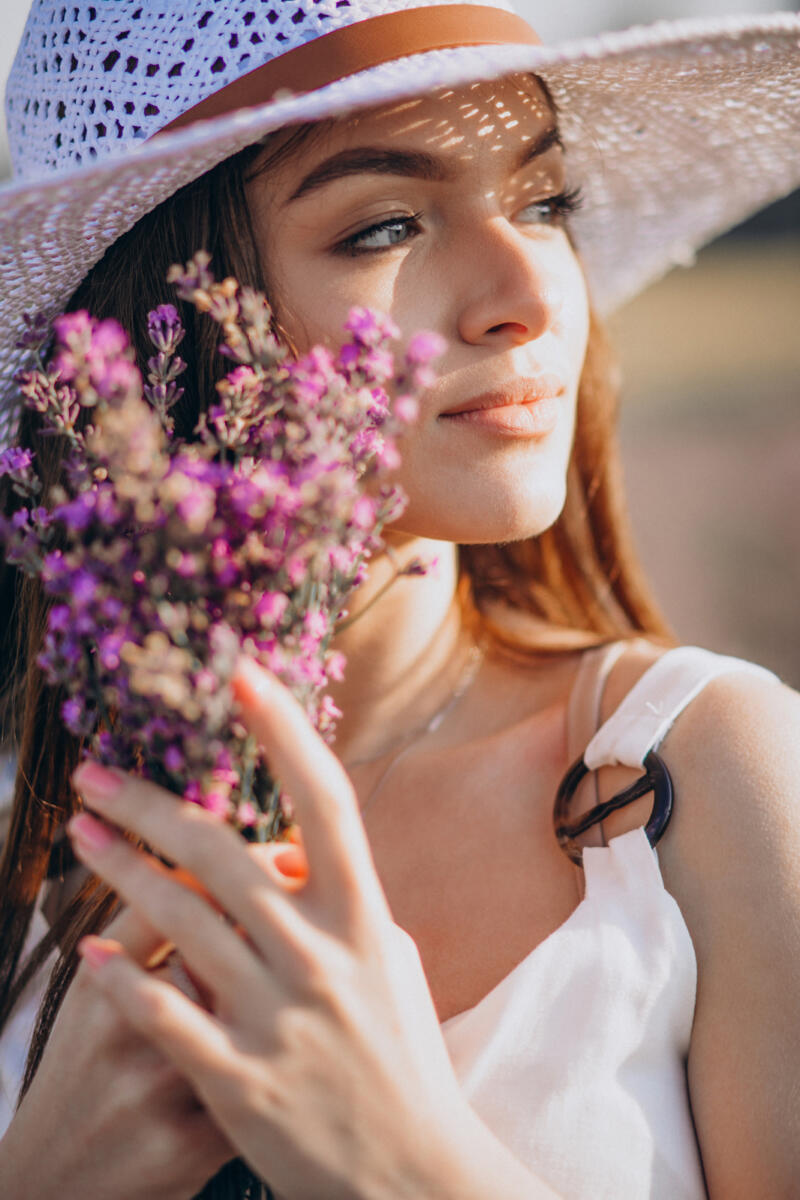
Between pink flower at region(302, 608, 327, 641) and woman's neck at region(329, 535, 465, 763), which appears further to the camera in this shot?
woman's neck at region(329, 535, 465, 763)

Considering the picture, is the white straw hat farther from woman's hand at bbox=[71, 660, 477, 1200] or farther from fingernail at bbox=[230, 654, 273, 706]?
woman's hand at bbox=[71, 660, 477, 1200]

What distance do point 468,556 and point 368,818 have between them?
2.58 ft

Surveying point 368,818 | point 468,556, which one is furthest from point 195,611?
point 468,556

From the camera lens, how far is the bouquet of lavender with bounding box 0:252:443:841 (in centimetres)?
96

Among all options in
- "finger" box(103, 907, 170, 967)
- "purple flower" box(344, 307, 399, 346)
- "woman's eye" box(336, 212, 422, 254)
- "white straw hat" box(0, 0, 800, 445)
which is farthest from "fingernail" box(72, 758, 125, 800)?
"woman's eye" box(336, 212, 422, 254)

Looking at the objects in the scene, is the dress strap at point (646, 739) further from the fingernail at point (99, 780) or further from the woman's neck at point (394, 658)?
the fingernail at point (99, 780)

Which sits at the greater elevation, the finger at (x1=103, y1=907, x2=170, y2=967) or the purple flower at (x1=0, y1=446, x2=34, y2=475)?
the purple flower at (x1=0, y1=446, x2=34, y2=475)

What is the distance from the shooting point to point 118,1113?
3.93ft

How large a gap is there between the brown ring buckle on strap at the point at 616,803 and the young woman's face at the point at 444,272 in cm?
46

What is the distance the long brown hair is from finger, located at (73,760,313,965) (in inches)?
23.0

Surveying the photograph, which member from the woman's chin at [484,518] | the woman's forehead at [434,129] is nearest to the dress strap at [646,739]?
the woman's chin at [484,518]

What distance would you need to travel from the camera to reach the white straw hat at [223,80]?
1.34 m

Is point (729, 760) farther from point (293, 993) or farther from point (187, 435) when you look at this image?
point (187, 435)

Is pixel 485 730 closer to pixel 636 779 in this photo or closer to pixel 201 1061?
pixel 636 779
